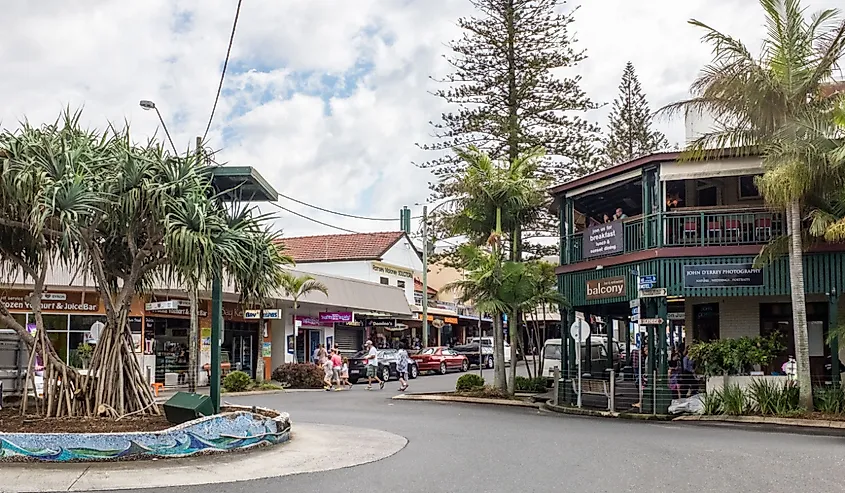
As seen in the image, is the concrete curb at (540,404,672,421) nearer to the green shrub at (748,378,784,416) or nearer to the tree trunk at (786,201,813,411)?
the green shrub at (748,378,784,416)

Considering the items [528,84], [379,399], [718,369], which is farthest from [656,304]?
[528,84]

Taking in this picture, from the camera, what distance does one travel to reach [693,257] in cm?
2059

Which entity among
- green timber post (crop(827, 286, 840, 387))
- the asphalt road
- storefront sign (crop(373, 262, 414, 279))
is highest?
storefront sign (crop(373, 262, 414, 279))

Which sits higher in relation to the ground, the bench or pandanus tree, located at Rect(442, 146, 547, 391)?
pandanus tree, located at Rect(442, 146, 547, 391)

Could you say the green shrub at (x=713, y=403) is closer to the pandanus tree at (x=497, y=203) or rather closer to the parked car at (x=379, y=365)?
the pandanus tree at (x=497, y=203)

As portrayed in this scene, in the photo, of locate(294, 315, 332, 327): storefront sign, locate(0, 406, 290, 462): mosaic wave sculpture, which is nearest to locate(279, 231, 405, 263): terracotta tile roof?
locate(294, 315, 332, 327): storefront sign

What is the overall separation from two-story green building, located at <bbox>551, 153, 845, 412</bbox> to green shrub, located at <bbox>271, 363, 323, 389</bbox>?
10250 mm

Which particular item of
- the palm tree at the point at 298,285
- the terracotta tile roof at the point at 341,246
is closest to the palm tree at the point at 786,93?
the palm tree at the point at 298,285

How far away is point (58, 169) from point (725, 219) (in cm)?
1469

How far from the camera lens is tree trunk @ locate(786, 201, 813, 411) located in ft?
60.8

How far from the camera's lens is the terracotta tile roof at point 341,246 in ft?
166

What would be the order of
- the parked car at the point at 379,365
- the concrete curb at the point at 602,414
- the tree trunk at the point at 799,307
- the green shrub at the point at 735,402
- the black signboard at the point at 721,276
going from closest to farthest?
the tree trunk at the point at 799,307 < the green shrub at the point at 735,402 < the concrete curb at the point at 602,414 < the black signboard at the point at 721,276 < the parked car at the point at 379,365

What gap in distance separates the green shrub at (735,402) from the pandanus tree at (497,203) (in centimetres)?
747

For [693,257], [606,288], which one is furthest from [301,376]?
[693,257]
